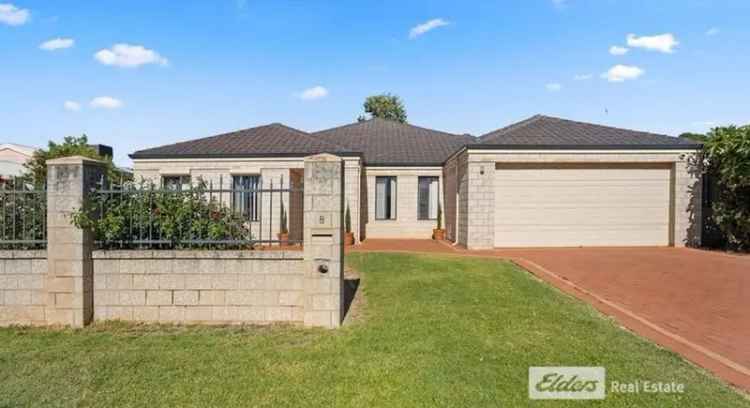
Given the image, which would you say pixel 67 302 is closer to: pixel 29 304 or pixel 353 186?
pixel 29 304

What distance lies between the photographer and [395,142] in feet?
67.2

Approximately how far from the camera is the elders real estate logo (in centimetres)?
356

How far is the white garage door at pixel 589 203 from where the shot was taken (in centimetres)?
1326

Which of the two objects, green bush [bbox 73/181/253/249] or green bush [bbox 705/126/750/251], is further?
green bush [bbox 705/126/750/251]

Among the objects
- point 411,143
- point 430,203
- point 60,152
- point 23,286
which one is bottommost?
point 23,286

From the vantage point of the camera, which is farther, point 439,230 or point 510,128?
point 439,230

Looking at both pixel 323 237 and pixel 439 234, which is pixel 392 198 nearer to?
pixel 439 234

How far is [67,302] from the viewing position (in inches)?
219

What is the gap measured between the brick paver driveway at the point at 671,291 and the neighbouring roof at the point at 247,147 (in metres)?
6.95

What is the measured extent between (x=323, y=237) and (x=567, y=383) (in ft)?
11.1

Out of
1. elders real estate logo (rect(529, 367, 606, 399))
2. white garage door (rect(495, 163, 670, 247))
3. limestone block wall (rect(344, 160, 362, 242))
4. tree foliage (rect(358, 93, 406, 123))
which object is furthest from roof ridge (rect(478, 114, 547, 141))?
tree foliage (rect(358, 93, 406, 123))

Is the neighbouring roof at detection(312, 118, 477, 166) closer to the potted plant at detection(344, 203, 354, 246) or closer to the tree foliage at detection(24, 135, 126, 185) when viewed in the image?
the potted plant at detection(344, 203, 354, 246)

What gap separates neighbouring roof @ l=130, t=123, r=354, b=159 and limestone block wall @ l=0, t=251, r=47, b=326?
956 centimetres

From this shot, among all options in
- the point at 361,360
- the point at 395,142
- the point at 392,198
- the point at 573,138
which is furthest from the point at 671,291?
the point at 395,142
